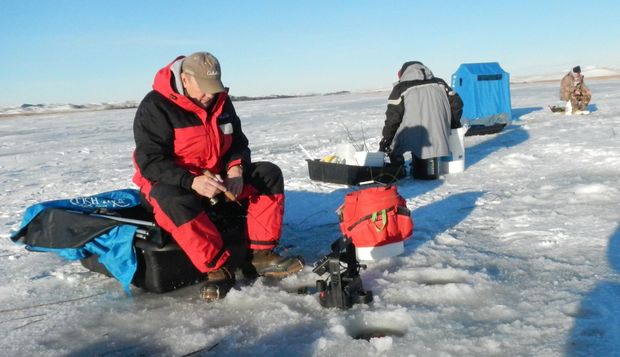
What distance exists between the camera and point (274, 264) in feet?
10.0

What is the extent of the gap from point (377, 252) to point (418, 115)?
2.93 meters

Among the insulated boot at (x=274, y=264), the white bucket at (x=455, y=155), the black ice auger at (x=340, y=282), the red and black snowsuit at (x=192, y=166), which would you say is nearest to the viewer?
the black ice auger at (x=340, y=282)

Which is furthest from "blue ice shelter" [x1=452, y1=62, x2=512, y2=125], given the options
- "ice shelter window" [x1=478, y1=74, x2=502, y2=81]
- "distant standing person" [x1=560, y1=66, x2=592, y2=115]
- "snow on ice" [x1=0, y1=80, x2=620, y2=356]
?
"snow on ice" [x1=0, y1=80, x2=620, y2=356]

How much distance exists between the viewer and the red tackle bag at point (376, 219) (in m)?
3.09

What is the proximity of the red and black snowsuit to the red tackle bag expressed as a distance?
454 millimetres

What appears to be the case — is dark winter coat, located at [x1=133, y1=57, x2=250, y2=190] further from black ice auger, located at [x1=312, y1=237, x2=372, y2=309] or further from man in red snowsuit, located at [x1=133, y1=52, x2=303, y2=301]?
black ice auger, located at [x1=312, y1=237, x2=372, y2=309]

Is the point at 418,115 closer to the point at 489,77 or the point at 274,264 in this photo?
the point at 274,264

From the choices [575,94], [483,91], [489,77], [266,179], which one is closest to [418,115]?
[266,179]

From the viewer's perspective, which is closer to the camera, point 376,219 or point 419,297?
point 419,297

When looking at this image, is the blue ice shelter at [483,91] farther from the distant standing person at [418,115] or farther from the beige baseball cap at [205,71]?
the beige baseball cap at [205,71]

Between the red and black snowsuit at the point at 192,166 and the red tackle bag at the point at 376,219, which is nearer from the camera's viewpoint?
the red and black snowsuit at the point at 192,166

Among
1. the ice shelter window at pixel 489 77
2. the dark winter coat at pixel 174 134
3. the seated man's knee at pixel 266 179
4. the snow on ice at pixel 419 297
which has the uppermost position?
the ice shelter window at pixel 489 77

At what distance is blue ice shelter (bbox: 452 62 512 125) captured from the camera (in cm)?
960

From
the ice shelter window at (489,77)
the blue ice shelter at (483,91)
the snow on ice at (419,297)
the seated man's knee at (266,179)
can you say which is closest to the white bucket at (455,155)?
the snow on ice at (419,297)
